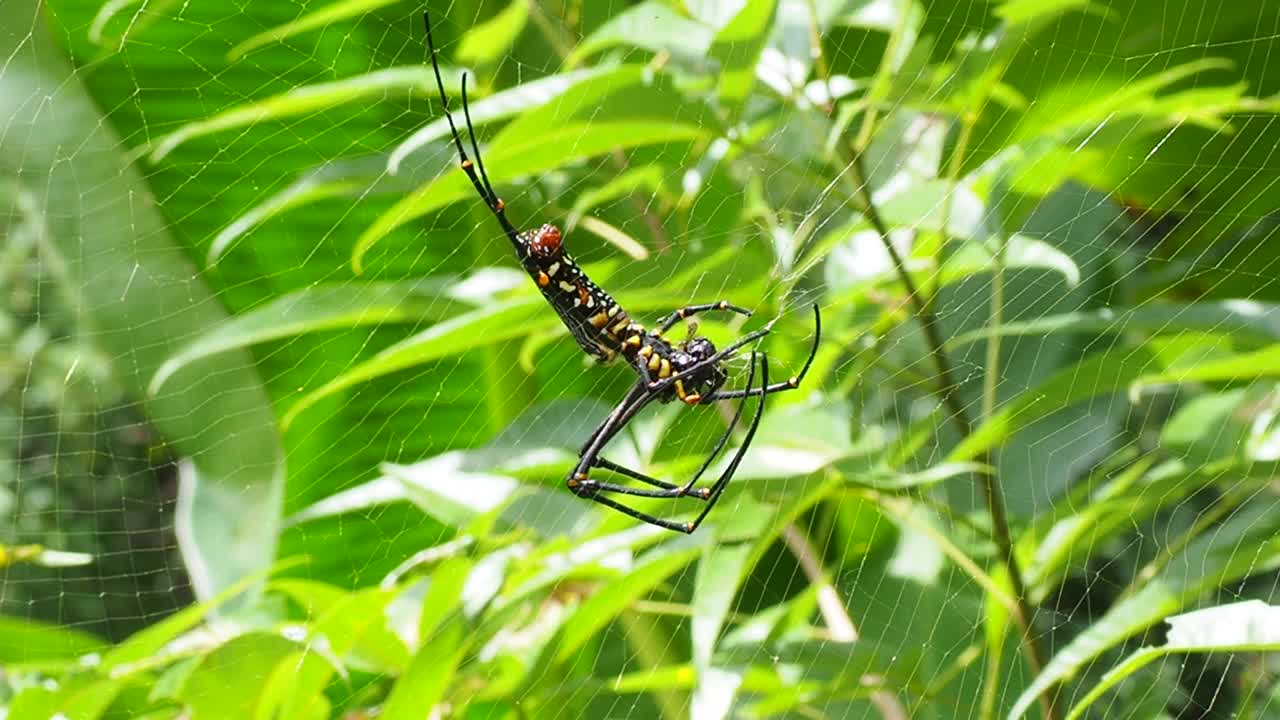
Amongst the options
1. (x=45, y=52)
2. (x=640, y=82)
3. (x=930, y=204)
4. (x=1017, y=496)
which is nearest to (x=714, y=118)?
(x=640, y=82)

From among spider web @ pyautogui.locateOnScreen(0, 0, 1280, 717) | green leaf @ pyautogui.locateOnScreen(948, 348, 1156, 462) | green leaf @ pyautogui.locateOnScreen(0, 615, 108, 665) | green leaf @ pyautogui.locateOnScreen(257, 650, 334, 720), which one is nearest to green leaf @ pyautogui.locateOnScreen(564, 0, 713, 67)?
spider web @ pyautogui.locateOnScreen(0, 0, 1280, 717)

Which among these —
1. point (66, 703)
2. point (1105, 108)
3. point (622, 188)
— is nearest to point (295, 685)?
point (66, 703)

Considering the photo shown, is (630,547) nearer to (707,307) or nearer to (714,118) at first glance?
(707,307)

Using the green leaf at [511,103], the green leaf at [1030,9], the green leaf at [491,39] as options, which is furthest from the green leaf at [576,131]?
the green leaf at [1030,9]

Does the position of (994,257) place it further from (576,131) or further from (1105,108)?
(576,131)

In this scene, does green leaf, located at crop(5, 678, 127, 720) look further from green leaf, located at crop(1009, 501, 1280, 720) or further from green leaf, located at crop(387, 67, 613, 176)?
green leaf, located at crop(1009, 501, 1280, 720)

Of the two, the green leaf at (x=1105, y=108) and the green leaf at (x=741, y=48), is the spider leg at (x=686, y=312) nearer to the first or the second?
the green leaf at (x=741, y=48)
